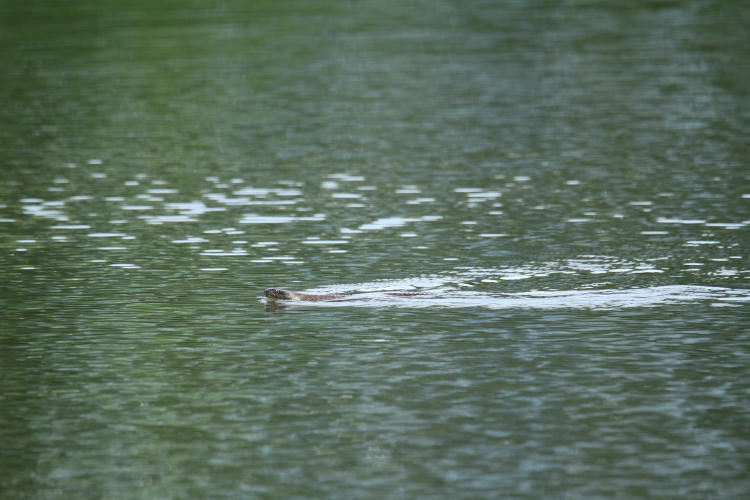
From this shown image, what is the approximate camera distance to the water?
60.3 feet

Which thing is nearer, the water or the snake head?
the water

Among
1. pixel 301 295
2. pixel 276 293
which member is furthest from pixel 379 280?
pixel 276 293

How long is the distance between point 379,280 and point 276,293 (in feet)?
8.04

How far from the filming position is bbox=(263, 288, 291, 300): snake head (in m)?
26.9

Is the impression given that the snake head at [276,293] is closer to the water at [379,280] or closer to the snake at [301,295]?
the snake at [301,295]

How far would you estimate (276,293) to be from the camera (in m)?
26.9

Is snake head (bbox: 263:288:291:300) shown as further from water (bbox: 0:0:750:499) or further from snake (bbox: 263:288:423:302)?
water (bbox: 0:0:750:499)

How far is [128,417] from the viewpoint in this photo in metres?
20.4

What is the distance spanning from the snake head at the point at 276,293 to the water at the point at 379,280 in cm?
23

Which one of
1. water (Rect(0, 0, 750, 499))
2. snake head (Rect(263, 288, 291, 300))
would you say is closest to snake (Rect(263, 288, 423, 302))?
snake head (Rect(263, 288, 291, 300))

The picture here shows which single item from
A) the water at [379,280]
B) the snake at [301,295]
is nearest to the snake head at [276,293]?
the snake at [301,295]

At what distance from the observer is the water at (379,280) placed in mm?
18391

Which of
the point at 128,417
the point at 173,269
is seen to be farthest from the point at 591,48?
the point at 128,417

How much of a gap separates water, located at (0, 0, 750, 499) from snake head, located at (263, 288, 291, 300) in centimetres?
23
